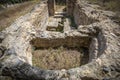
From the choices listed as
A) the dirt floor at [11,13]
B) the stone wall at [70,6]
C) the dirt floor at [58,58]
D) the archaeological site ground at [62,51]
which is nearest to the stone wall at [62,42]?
the archaeological site ground at [62,51]

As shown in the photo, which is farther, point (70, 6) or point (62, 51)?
point (70, 6)

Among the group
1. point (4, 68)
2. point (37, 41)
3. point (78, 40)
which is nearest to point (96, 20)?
point (78, 40)

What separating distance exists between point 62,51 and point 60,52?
0.45ft

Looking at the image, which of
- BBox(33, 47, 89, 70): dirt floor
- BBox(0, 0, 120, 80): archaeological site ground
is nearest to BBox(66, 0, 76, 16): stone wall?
BBox(0, 0, 120, 80): archaeological site ground

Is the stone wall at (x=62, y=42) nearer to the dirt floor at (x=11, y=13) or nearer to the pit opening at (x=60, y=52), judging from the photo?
the pit opening at (x=60, y=52)

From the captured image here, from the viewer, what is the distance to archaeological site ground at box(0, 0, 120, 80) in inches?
176

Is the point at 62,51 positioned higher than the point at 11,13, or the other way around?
the point at 62,51

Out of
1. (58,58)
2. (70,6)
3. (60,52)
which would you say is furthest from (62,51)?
(70,6)

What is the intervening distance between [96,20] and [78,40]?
1614 mm

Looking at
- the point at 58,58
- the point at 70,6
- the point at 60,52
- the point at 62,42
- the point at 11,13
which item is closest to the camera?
the point at 58,58

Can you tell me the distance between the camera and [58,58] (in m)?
6.49

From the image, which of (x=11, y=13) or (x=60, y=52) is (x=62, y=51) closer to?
(x=60, y=52)

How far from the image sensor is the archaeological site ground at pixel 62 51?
446cm

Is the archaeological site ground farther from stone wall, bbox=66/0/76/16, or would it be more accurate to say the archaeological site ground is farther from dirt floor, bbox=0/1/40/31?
stone wall, bbox=66/0/76/16
